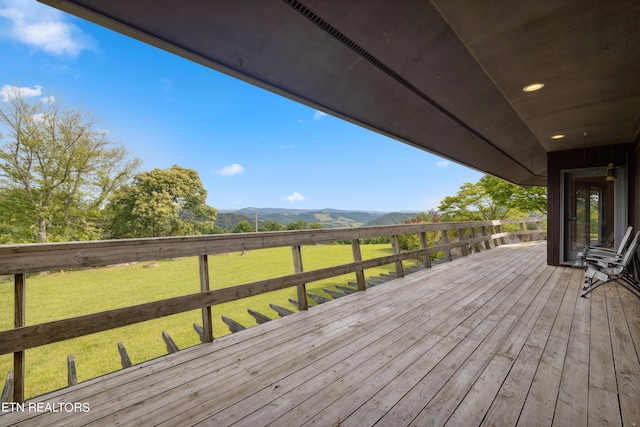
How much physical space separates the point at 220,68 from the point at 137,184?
66.0 feet

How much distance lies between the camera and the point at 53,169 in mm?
14250

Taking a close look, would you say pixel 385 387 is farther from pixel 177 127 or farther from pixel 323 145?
pixel 323 145

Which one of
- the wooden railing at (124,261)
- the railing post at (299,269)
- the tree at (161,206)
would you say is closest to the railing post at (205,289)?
the wooden railing at (124,261)

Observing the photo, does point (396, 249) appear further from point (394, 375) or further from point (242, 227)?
point (242, 227)

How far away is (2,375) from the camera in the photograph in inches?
126

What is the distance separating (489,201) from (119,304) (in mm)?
18248

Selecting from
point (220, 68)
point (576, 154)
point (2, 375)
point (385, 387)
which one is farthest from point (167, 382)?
point (576, 154)

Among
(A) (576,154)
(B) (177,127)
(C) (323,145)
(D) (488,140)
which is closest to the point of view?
(D) (488,140)

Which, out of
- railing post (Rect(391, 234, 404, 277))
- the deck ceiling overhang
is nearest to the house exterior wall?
the deck ceiling overhang

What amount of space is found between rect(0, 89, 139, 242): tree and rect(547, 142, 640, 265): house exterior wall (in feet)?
67.2

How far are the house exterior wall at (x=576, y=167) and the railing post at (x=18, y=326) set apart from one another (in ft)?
25.5

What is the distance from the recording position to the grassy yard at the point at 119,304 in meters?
3.54

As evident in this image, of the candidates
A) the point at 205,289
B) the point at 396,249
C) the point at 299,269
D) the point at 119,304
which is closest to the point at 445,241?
the point at 396,249

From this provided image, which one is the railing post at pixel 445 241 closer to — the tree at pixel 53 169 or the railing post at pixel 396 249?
the railing post at pixel 396 249
